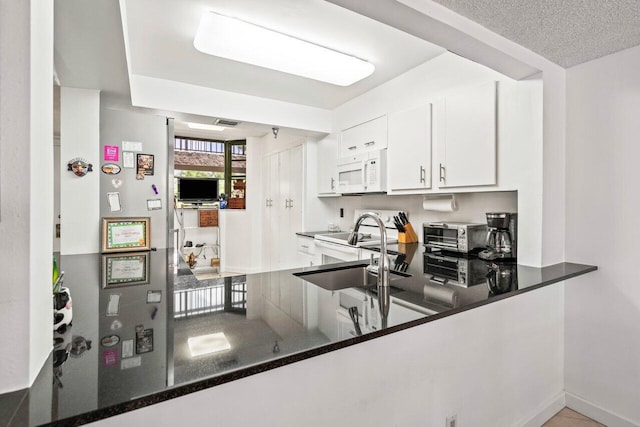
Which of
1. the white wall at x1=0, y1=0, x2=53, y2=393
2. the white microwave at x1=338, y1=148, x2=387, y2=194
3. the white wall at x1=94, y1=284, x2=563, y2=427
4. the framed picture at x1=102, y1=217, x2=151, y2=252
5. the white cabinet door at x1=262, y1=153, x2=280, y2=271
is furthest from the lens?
the white cabinet door at x1=262, y1=153, x2=280, y2=271

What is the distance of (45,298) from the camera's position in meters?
0.72

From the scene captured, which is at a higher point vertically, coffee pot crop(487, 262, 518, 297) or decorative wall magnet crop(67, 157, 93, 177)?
decorative wall magnet crop(67, 157, 93, 177)

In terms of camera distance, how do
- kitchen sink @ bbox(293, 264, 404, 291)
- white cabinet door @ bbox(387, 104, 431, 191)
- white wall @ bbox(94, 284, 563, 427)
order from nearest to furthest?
white wall @ bbox(94, 284, 563, 427) → kitchen sink @ bbox(293, 264, 404, 291) → white cabinet door @ bbox(387, 104, 431, 191)

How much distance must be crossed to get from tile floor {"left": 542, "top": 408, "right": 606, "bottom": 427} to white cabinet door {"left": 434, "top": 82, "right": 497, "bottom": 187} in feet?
4.79

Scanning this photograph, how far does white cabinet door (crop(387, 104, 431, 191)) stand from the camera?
8.43 feet

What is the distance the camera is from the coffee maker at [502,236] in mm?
2111

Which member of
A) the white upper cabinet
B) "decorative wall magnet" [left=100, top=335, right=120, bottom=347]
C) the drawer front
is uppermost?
the white upper cabinet

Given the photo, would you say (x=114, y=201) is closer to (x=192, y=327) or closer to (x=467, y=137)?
(x=192, y=327)

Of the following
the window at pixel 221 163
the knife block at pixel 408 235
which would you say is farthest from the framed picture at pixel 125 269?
→ the window at pixel 221 163

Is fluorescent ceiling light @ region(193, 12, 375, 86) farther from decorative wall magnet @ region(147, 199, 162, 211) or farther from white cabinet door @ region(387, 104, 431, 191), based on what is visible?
decorative wall magnet @ region(147, 199, 162, 211)

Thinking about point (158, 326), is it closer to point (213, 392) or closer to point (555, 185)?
point (213, 392)

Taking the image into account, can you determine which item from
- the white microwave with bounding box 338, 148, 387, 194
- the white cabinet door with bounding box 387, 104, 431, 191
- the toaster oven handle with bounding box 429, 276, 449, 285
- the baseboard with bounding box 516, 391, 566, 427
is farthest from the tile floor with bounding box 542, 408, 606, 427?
the white microwave with bounding box 338, 148, 387, 194

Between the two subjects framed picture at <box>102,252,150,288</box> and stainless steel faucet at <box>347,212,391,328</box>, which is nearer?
stainless steel faucet at <box>347,212,391,328</box>

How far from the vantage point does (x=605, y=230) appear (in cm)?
186
